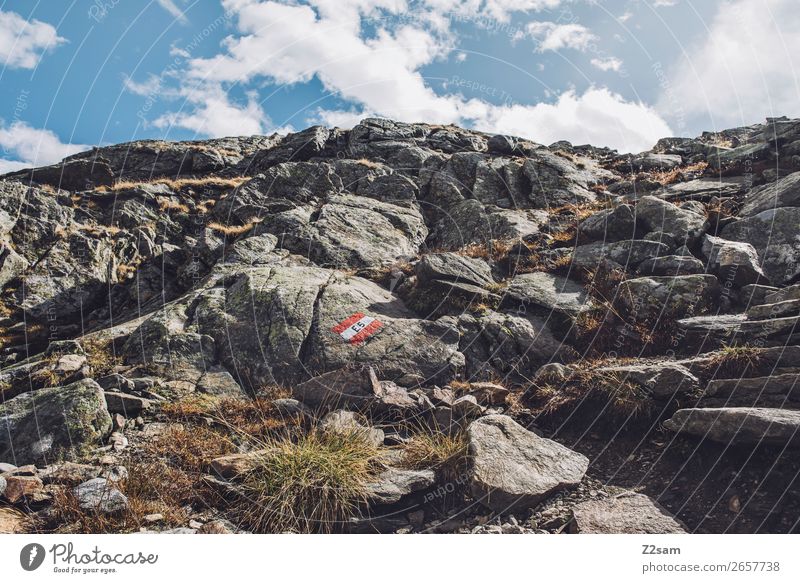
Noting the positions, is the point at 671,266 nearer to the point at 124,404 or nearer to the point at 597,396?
the point at 597,396

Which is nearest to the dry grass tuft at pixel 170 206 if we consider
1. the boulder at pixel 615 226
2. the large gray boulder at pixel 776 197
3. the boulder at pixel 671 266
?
the boulder at pixel 615 226

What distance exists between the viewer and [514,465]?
6.35 meters

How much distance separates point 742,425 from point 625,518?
2073 millimetres

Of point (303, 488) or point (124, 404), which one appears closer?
point (303, 488)

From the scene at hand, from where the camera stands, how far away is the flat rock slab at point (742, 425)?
534cm

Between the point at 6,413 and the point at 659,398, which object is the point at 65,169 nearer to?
the point at 6,413

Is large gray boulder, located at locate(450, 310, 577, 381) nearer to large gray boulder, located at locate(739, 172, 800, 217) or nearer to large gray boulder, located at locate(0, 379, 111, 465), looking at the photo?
large gray boulder, located at locate(0, 379, 111, 465)

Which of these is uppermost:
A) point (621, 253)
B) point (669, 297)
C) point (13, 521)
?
point (621, 253)

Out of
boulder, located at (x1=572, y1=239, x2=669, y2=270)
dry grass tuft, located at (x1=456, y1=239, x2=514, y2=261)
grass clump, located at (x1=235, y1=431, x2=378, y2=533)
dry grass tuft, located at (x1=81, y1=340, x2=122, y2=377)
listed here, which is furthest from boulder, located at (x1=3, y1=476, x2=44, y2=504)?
boulder, located at (x1=572, y1=239, x2=669, y2=270)

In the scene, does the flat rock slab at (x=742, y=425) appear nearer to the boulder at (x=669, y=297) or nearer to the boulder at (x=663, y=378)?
the boulder at (x=663, y=378)

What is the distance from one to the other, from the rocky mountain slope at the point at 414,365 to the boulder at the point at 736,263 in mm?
67

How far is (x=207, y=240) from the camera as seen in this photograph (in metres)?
19.0

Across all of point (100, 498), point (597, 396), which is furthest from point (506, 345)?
point (100, 498)
